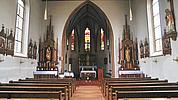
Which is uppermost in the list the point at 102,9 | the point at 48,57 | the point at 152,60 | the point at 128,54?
the point at 102,9

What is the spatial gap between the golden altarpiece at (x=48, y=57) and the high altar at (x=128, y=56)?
5142mm

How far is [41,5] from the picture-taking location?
14.2 meters

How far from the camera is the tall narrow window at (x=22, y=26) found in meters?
10.7

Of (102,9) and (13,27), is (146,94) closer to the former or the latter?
(13,27)

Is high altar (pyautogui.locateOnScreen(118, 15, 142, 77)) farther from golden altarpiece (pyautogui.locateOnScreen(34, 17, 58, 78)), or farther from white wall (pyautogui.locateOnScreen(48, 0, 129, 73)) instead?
golden altarpiece (pyautogui.locateOnScreen(34, 17, 58, 78))

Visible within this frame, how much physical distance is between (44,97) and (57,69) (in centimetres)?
953

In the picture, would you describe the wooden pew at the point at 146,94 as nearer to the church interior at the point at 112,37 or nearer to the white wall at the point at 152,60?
the church interior at the point at 112,37

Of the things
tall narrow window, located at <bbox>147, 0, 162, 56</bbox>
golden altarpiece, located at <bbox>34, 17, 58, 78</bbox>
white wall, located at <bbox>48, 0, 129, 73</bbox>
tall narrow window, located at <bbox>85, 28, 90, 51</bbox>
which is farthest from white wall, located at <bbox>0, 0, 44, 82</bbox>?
tall narrow window, located at <bbox>85, 28, 90, 51</bbox>

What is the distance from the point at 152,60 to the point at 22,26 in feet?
28.2

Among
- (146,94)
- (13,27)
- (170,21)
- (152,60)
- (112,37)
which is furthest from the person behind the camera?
(112,37)

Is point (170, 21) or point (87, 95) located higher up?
point (170, 21)

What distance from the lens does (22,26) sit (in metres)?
11.2

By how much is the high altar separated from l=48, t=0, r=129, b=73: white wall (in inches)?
52.9

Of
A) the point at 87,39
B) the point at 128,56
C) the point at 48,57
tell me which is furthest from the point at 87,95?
the point at 87,39
